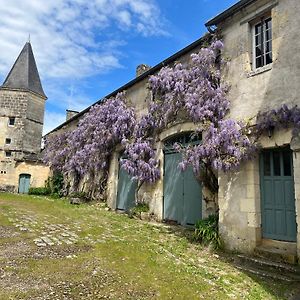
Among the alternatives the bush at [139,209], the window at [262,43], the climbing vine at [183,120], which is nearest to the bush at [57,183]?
the climbing vine at [183,120]

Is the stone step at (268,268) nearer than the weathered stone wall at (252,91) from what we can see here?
Yes

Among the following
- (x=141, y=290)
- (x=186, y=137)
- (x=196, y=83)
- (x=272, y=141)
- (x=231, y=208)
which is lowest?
(x=141, y=290)

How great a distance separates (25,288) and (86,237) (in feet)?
9.06

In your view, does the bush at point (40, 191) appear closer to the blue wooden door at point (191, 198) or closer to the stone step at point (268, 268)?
the blue wooden door at point (191, 198)

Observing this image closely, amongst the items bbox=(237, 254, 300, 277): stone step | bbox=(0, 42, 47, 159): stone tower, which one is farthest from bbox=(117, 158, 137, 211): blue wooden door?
bbox=(0, 42, 47, 159): stone tower

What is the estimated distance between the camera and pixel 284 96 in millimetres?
5449

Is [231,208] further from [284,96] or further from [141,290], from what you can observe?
[141,290]

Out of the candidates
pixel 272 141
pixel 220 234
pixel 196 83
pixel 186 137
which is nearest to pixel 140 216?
pixel 186 137

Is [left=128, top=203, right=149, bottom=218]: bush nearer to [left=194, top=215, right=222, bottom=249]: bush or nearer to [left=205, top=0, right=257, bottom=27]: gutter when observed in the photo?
[left=194, top=215, right=222, bottom=249]: bush

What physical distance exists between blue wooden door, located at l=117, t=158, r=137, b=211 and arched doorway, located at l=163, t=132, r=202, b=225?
211 cm

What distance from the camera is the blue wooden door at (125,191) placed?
1093cm

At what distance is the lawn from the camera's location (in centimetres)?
349

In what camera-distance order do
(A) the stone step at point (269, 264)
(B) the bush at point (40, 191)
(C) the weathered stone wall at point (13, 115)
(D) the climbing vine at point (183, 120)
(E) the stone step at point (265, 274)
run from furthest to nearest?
1. (C) the weathered stone wall at point (13, 115)
2. (B) the bush at point (40, 191)
3. (D) the climbing vine at point (183, 120)
4. (A) the stone step at point (269, 264)
5. (E) the stone step at point (265, 274)

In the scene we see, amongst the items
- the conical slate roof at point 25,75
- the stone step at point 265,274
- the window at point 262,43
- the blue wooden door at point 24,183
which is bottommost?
the stone step at point 265,274
